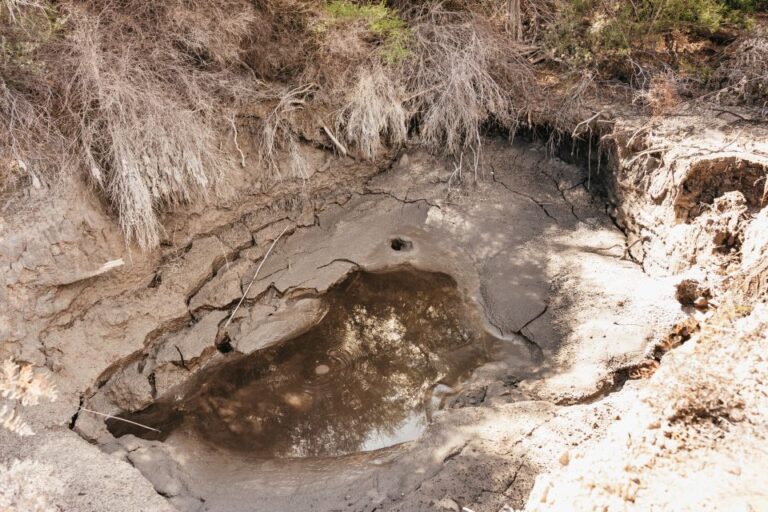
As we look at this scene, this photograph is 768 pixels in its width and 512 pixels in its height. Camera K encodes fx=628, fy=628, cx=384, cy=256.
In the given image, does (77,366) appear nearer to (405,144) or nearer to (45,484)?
(45,484)

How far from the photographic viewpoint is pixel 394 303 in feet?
12.8

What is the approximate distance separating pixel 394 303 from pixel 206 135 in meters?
1.50

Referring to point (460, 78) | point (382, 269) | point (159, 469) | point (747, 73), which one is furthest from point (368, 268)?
point (747, 73)

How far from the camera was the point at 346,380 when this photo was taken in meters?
3.53

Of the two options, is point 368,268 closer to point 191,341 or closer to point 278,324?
point 278,324

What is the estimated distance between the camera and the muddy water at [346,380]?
3.32 metres

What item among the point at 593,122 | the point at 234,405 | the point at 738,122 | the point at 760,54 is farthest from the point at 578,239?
the point at 234,405

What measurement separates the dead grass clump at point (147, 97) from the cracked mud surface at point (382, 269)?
10.8 inches

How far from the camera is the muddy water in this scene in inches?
131

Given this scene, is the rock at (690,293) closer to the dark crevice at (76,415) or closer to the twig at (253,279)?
the twig at (253,279)

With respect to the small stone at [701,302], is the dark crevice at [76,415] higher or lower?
lower

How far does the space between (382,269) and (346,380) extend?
794 mm

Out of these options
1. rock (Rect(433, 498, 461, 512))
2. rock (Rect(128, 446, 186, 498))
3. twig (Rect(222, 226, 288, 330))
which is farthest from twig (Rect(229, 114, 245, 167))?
rock (Rect(433, 498, 461, 512))

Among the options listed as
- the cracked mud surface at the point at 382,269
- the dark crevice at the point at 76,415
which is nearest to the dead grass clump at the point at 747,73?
the cracked mud surface at the point at 382,269
